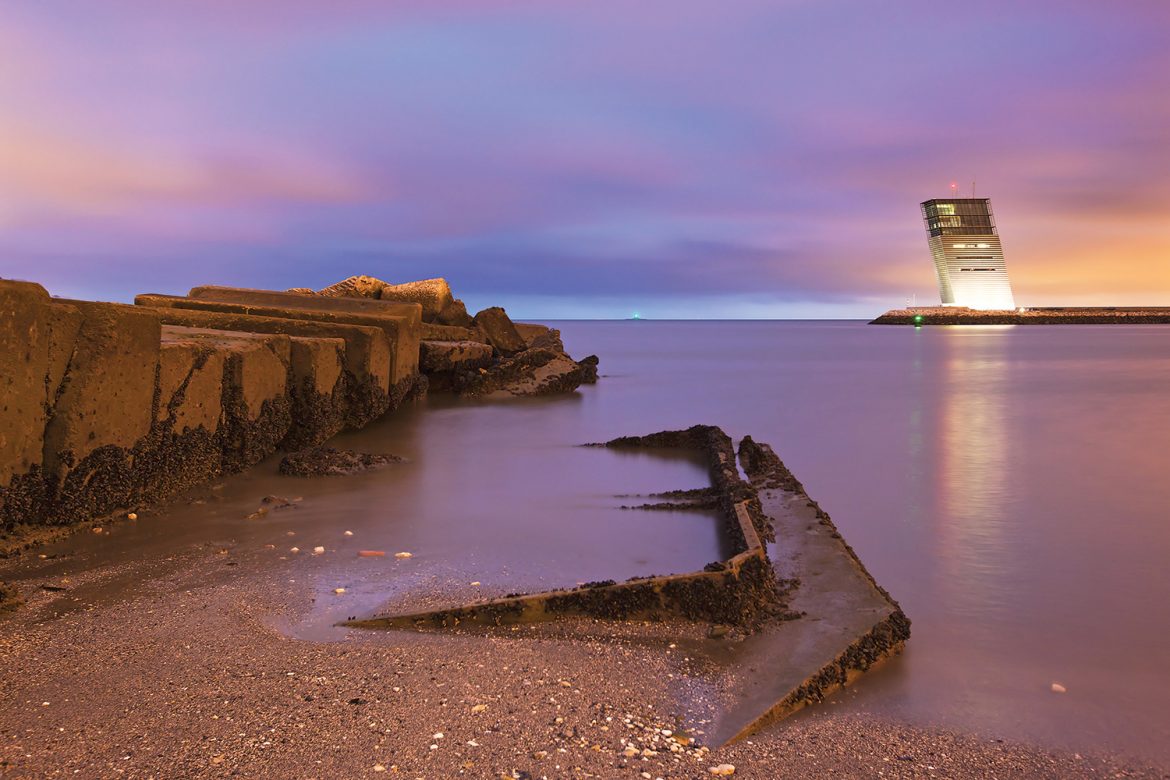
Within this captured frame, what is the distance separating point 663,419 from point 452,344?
3281 millimetres

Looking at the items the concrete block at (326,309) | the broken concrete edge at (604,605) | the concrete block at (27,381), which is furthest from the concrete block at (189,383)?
the concrete block at (326,309)

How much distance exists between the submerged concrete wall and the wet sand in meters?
0.94

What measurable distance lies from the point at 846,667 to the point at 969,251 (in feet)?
340

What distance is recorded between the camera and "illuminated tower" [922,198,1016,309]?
306 feet

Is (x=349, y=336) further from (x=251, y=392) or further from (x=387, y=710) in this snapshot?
(x=387, y=710)

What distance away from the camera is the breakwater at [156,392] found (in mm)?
3490

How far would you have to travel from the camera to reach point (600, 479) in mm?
6043

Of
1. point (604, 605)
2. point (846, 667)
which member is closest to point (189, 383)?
point (604, 605)

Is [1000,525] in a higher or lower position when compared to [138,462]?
lower

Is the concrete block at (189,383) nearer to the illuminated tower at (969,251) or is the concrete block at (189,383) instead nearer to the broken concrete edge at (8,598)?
the broken concrete edge at (8,598)

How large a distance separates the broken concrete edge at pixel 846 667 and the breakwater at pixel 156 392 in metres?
3.27

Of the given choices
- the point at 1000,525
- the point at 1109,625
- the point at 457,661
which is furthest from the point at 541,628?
the point at 1000,525

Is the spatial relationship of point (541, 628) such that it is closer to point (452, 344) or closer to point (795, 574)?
point (795, 574)

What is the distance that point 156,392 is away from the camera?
4.28m
